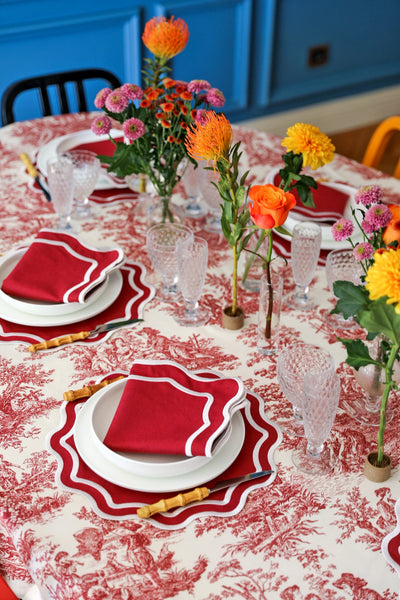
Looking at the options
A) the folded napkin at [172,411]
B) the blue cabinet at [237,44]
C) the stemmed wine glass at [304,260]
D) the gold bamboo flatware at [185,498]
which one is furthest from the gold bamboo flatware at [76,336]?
the blue cabinet at [237,44]

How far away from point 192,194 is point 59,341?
2.12 feet

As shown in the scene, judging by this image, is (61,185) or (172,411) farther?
(61,185)

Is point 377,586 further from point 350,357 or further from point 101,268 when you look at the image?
point 101,268

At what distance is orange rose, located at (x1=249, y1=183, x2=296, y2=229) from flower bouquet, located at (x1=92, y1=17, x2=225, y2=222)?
36 centimetres

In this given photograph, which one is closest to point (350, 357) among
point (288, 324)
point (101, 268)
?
point (288, 324)

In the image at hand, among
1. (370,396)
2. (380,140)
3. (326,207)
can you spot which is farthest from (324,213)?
(370,396)

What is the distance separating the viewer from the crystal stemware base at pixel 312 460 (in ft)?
3.71

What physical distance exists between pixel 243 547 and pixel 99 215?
1.05 meters

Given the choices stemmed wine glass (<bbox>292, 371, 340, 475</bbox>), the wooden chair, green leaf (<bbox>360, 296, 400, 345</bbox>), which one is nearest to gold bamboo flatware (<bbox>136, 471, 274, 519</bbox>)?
stemmed wine glass (<bbox>292, 371, 340, 475</bbox>)

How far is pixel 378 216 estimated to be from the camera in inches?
41.9

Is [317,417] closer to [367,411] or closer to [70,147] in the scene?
[367,411]

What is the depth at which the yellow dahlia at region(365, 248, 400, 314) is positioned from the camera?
0.86 m

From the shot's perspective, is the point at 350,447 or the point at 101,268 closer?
the point at 350,447

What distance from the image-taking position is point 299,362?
124cm
